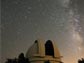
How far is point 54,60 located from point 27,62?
442 mm

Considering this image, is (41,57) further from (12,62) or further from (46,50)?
(12,62)

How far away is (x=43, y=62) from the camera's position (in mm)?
4199

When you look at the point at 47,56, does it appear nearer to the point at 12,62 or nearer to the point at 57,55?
the point at 57,55

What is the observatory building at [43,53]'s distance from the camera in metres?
Result: 4.20

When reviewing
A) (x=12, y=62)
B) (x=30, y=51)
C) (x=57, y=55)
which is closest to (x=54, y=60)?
(x=57, y=55)

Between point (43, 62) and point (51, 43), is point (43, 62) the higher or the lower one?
the lower one

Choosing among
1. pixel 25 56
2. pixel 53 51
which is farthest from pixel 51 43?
pixel 25 56

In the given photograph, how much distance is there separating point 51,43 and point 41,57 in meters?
0.35

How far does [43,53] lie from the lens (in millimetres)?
4203

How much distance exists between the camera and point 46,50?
434 centimetres

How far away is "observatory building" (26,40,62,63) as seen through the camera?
13.8 ft

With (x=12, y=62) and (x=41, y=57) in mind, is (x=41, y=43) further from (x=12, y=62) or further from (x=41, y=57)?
(x=12, y=62)

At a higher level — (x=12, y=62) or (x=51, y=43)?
(x=51, y=43)

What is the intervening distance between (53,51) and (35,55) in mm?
338
